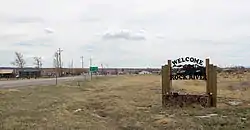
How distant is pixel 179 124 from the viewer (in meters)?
13.2

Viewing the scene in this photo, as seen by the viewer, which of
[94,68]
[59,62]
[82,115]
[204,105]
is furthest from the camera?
[59,62]

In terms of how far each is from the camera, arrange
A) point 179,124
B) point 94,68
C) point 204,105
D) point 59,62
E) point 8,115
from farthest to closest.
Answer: point 59,62
point 94,68
point 204,105
point 8,115
point 179,124

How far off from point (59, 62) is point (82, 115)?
3957 inches

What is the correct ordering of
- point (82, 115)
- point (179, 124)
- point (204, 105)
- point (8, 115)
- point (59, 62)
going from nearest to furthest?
point (179, 124)
point (8, 115)
point (82, 115)
point (204, 105)
point (59, 62)

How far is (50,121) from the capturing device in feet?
44.4

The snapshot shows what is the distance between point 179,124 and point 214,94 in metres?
→ 6.36

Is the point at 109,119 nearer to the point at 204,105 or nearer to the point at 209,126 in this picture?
the point at 209,126

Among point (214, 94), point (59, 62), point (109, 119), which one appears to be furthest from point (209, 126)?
point (59, 62)

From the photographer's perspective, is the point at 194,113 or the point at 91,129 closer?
the point at 91,129

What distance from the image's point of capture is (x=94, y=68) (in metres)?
80.6

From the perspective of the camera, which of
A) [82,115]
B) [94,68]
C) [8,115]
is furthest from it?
[94,68]

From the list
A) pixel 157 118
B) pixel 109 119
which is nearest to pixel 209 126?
pixel 157 118

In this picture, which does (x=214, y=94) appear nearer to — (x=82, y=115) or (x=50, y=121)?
(x=82, y=115)

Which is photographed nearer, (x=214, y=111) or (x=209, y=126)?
(x=209, y=126)
